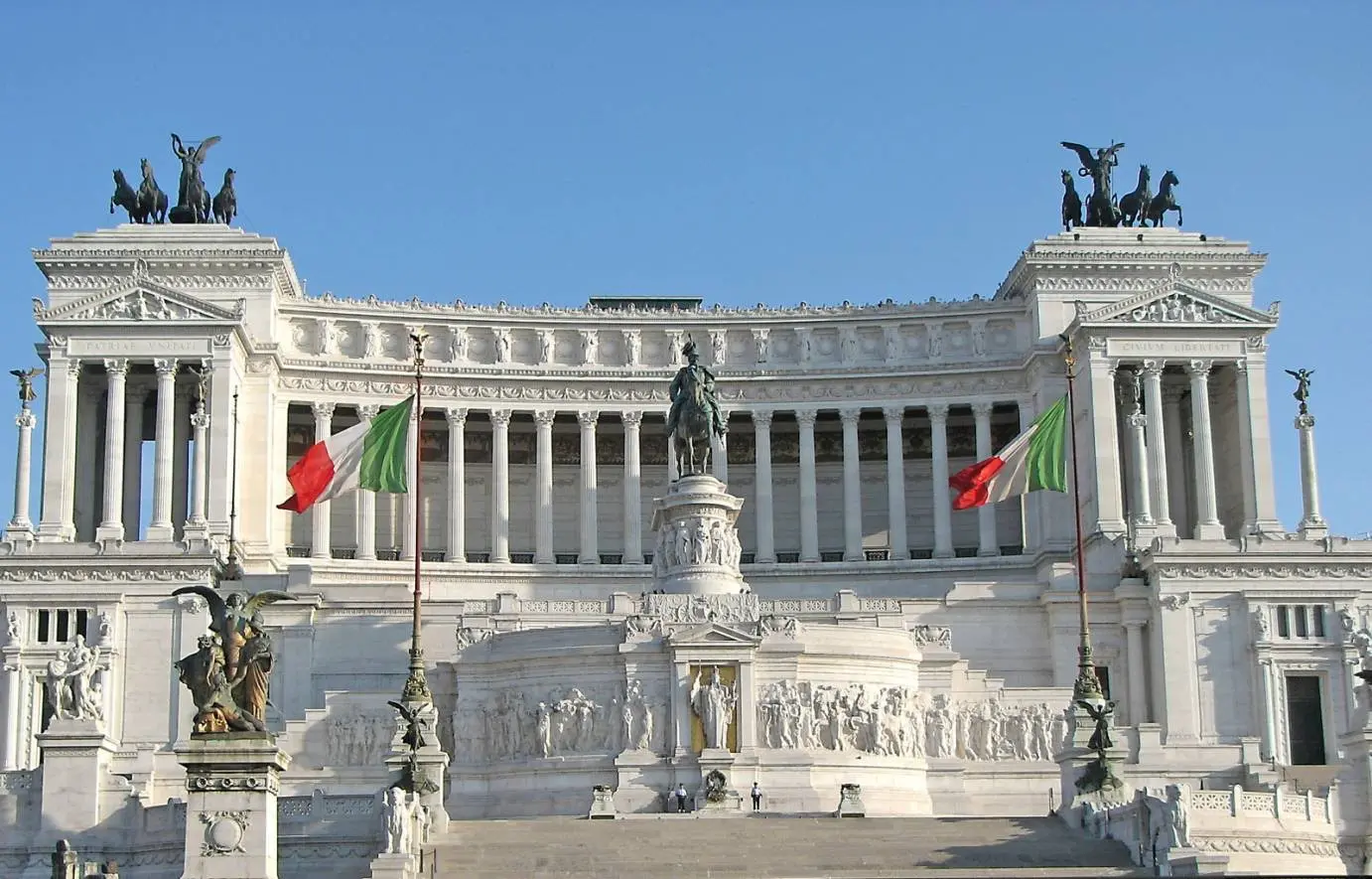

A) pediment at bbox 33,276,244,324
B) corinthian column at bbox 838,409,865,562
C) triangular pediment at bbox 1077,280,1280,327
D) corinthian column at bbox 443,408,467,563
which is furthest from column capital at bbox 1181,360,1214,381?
pediment at bbox 33,276,244,324

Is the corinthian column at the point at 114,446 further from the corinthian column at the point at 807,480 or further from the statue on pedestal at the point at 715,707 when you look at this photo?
the statue on pedestal at the point at 715,707

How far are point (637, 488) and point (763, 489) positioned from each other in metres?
5.70

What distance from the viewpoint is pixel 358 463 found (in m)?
69.8

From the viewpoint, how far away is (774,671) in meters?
67.3

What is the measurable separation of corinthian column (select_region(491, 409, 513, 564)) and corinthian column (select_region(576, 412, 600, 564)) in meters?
3.41

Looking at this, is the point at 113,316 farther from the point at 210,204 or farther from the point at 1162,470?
the point at 1162,470

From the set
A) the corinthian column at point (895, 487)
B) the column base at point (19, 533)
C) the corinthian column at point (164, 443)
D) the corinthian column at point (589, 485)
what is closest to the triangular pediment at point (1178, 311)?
the corinthian column at point (895, 487)

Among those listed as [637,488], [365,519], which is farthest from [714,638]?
[637,488]

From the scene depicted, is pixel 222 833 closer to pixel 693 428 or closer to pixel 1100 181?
pixel 693 428

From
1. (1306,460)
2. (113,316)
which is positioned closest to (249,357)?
(113,316)

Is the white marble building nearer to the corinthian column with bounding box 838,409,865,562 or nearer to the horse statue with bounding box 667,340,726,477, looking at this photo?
the corinthian column with bounding box 838,409,865,562

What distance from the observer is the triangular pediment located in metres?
95.1

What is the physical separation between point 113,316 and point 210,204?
30.7 ft

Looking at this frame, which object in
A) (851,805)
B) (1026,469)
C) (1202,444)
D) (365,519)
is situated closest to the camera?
(851,805)
